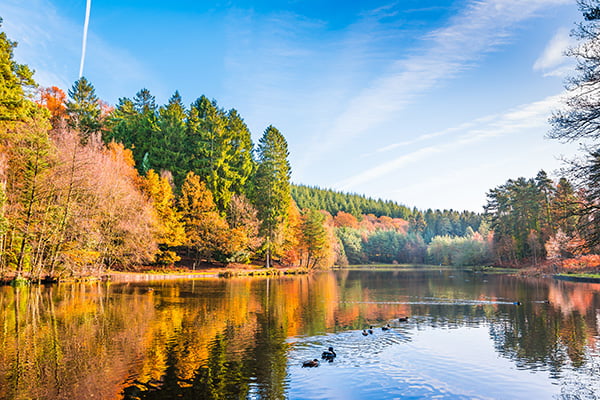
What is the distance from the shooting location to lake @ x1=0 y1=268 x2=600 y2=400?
10438mm

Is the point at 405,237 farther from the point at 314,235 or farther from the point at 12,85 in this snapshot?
the point at 12,85

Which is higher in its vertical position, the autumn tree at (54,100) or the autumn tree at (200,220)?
the autumn tree at (54,100)

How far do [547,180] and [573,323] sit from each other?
59.9 metres

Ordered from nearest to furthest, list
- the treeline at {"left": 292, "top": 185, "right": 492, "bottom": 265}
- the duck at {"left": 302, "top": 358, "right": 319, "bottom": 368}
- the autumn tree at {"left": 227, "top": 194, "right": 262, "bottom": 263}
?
the duck at {"left": 302, "top": 358, "right": 319, "bottom": 368} → the autumn tree at {"left": 227, "top": 194, "right": 262, "bottom": 263} → the treeline at {"left": 292, "top": 185, "right": 492, "bottom": 265}

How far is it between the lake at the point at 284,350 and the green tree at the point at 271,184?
1467 inches

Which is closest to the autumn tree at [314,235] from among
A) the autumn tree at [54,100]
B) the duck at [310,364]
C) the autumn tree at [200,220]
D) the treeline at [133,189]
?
the treeline at [133,189]

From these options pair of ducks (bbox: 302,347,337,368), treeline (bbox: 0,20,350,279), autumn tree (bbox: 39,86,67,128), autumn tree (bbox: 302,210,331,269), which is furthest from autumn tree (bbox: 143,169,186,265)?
pair of ducks (bbox: 302,347,337,368)

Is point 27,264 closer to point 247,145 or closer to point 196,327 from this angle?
point 196,327

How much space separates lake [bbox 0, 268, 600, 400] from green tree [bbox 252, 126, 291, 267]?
1467 inches

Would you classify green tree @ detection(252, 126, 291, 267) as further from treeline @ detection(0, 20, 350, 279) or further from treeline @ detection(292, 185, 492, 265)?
treeline @ detection(292, 185, 492, 265)

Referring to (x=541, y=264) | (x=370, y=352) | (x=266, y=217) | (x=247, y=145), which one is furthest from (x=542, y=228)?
(x=370, y=352)

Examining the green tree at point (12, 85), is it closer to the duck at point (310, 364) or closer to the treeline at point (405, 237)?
the duck at point (310, 364)

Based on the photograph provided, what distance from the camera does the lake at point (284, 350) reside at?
34.2ft

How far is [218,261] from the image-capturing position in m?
59.0
